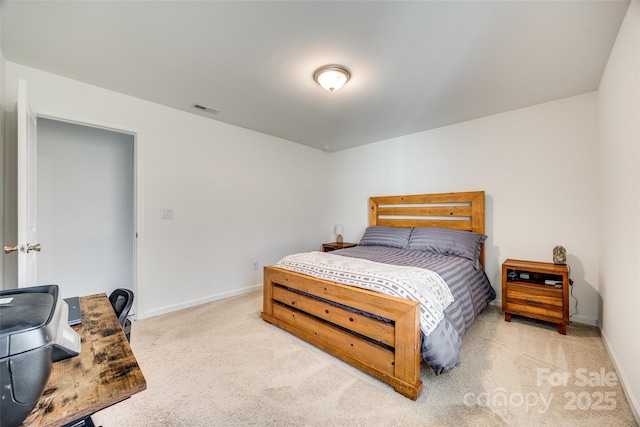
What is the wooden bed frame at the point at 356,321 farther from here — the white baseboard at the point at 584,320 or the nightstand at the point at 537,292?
the white baseboard at the point at 584,320

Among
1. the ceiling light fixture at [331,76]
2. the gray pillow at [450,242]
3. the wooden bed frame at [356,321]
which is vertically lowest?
the wooden bed frame at [356,321]

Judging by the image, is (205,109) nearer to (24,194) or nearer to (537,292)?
(24,194)

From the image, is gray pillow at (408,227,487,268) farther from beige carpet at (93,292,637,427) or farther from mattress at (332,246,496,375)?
beige carpet at (93,292,637,427)

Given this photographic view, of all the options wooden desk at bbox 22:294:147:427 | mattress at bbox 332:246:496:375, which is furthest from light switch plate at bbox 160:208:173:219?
wooden desk at bbox 22:294:147:427

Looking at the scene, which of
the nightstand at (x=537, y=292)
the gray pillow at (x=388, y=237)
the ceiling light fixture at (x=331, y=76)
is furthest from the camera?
the gray pillow at (x=388, y=237)

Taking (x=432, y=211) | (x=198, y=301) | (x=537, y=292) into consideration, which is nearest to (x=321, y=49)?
(x=432, y=211)

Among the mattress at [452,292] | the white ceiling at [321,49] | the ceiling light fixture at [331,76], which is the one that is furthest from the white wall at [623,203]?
the ceiling light fixture at [331,76]

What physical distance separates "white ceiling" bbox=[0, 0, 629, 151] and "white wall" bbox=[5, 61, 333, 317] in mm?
203

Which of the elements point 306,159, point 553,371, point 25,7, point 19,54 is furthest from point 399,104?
point 19,54

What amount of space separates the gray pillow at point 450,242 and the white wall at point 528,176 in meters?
0.37

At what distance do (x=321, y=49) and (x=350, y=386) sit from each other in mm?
2304

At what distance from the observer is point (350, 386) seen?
1700 mm

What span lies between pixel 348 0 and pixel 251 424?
2.37 meters

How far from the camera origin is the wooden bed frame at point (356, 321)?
1.60 m
